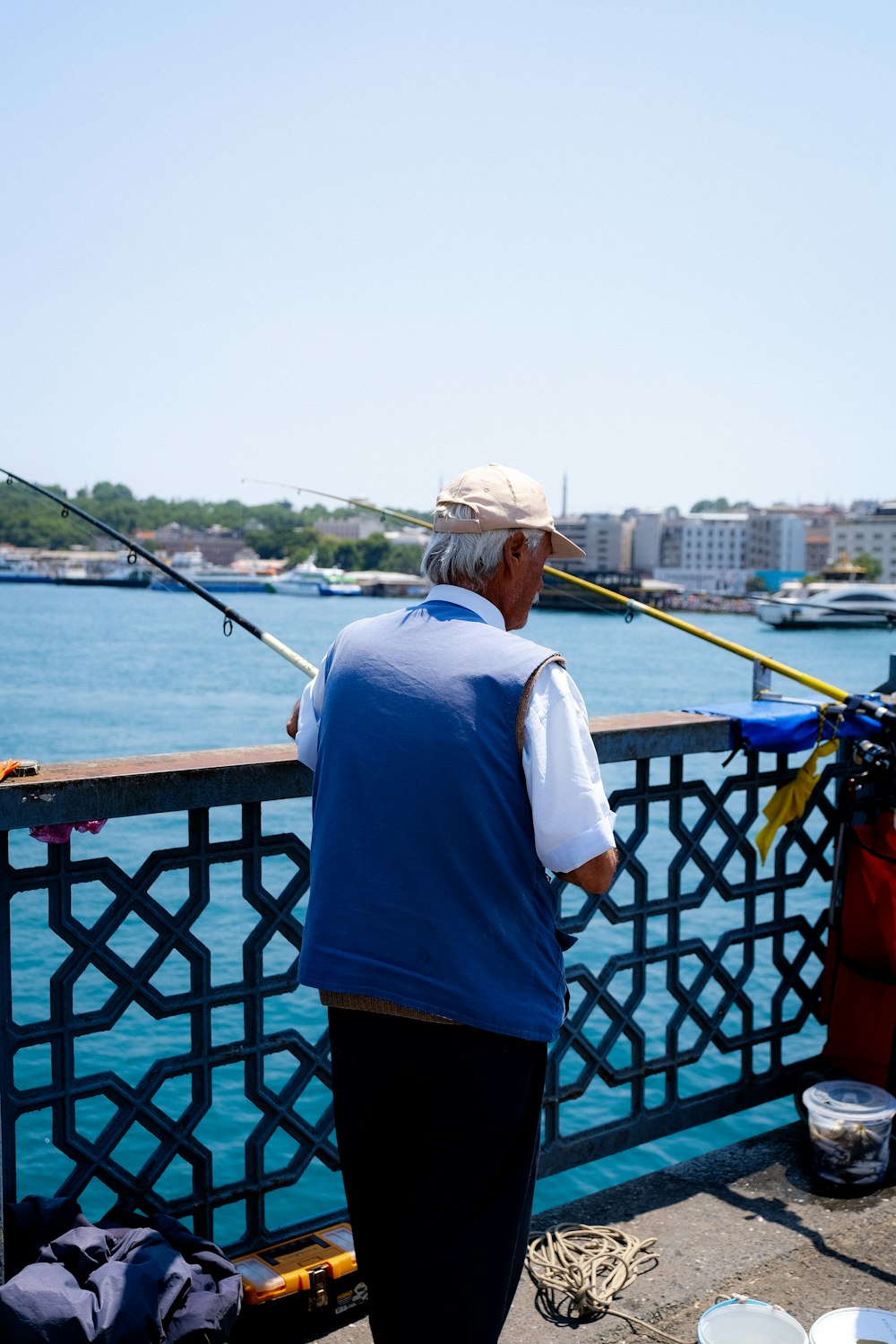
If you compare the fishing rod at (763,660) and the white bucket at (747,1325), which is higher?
the fishing rod at (763,660)

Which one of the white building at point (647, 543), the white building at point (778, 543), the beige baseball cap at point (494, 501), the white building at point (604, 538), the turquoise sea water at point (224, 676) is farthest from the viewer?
the white building at point (647, 543)

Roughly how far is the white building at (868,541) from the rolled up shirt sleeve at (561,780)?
6157 inches

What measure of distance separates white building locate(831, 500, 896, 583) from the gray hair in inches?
6151

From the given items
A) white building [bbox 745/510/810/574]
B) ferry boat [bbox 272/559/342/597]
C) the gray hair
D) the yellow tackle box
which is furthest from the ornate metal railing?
white building [bbox 745/510/810/574]

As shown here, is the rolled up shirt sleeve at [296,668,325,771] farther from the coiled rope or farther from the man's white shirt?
the coiled rope

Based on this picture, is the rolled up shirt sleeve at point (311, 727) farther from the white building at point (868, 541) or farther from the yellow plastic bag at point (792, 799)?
the white building at point (868, 541)

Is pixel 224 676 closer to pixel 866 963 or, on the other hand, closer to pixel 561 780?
pixel 866 963

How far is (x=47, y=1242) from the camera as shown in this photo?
7.39ft

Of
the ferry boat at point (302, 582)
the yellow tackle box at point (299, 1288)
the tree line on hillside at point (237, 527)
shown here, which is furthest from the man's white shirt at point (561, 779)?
the ferry boat at point (302, 582)

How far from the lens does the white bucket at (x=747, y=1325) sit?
2533 mm

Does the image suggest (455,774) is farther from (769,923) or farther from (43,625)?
(43,625)

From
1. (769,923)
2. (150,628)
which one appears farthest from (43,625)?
(769,923)

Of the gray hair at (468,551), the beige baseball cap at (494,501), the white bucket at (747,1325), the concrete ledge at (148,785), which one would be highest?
the beige baseball cap at (494,501)

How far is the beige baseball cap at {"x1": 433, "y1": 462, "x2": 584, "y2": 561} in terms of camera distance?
1.95 metres
